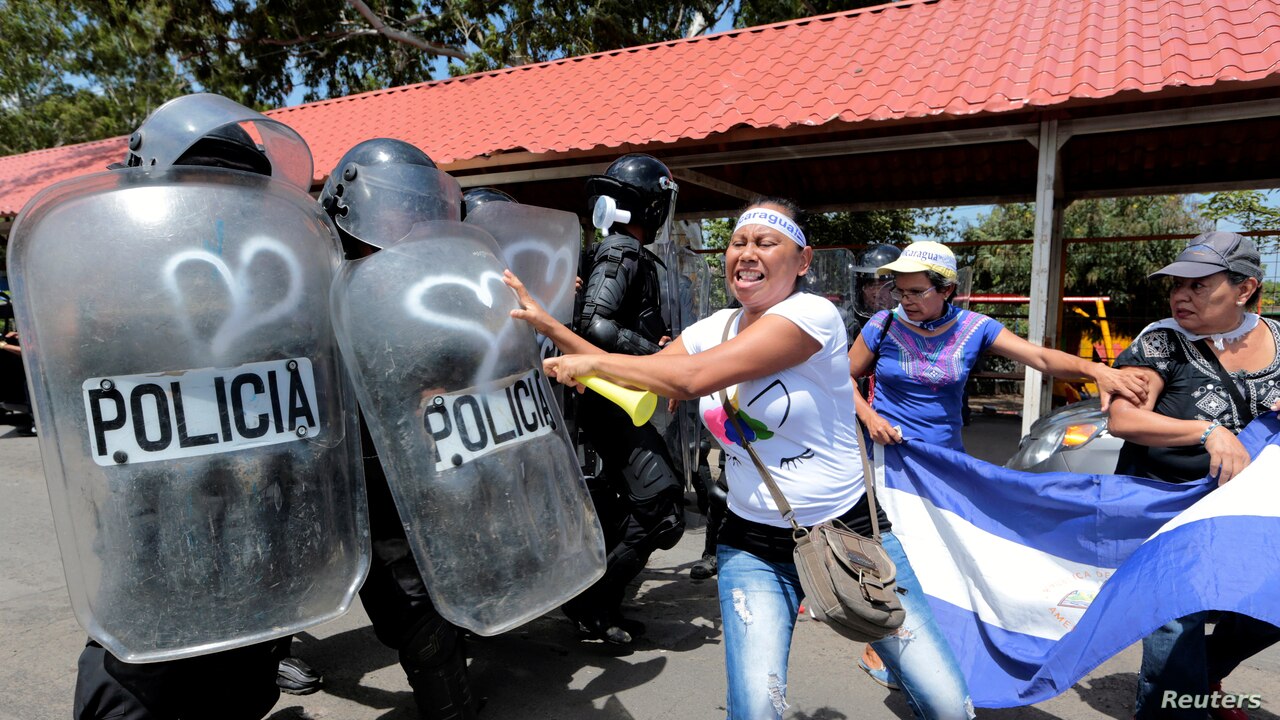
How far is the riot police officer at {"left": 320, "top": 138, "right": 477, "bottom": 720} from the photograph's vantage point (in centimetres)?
219

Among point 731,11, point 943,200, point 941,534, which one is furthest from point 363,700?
point 731,11

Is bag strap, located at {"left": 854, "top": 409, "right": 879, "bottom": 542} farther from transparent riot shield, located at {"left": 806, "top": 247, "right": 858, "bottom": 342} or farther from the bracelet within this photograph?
transparent riot shield, located at {"left": 806, "top": 247, "right": 858, "bottom": 342}

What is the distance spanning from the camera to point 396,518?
7.95 feet

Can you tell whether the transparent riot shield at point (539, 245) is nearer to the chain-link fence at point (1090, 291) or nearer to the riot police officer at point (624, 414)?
the riot police officer at point (624, 414)

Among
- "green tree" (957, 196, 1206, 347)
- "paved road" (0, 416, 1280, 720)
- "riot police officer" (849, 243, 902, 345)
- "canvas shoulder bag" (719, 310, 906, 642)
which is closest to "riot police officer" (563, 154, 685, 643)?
"paved road" (0, 416, 1280, 720)

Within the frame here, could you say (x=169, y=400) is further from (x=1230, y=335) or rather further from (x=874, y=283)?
(x=874, y=283)

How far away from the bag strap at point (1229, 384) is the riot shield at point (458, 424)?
2.11m

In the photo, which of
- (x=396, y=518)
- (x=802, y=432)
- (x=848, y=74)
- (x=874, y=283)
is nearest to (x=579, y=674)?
(x=396, y=518)

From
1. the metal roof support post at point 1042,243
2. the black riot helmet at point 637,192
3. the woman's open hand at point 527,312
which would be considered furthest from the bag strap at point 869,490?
the metal roof support post at point 1042,243

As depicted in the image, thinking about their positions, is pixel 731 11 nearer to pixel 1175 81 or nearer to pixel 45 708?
pixel 1175 81

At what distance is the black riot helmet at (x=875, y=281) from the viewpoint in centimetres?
554

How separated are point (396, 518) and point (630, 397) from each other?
0.88 m

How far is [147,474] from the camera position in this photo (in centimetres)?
159

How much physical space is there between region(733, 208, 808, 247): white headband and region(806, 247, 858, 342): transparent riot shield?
3.78 m
